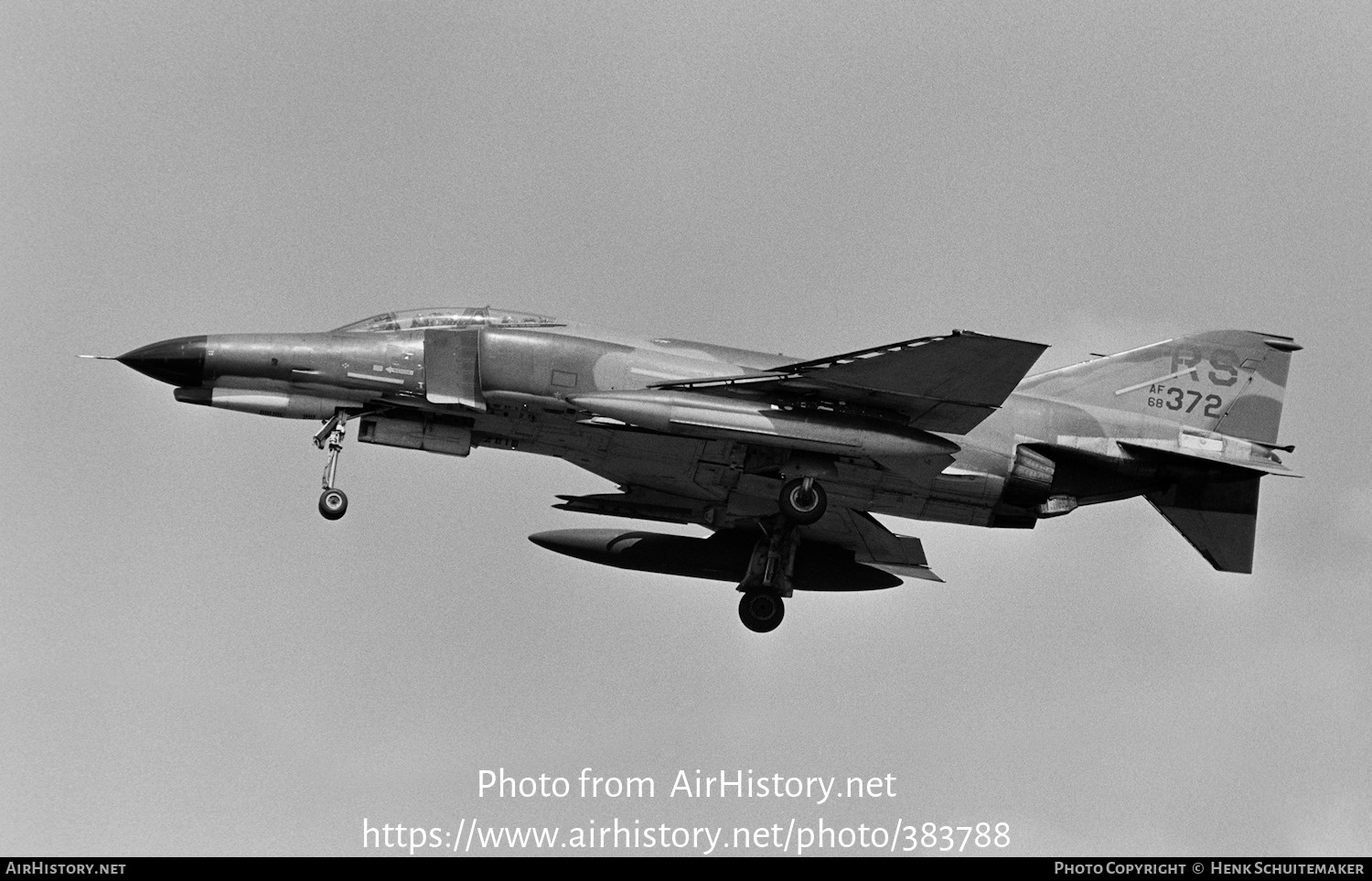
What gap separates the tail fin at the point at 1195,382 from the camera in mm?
24984

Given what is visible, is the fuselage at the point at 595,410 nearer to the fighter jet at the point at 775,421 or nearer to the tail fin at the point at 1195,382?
the fighter jet at the point at 775,421

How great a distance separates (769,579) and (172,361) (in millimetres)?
8502

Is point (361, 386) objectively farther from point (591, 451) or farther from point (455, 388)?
point (591, 451)

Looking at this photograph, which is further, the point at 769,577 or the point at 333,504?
the point at 769,577

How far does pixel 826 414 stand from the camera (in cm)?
2241

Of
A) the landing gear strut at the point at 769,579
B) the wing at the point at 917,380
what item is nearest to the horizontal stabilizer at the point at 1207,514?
the wing at the point at 917,380

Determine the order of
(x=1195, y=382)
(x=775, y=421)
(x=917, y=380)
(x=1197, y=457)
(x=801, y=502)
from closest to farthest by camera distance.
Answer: (x=917, y=380) → (x=775, y=421) → (x=801, y=502) → (x=1197, y=457) → (x=1195, y=382)

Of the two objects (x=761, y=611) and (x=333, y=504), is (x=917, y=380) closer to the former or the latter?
(x=761, y=611)

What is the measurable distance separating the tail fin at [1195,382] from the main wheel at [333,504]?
9.55 m

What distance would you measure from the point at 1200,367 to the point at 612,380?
8.77 m

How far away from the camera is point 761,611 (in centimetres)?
2483

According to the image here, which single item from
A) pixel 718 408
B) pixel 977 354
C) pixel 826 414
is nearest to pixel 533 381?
pixel 718 408

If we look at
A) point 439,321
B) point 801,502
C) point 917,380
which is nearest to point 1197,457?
point 917,380

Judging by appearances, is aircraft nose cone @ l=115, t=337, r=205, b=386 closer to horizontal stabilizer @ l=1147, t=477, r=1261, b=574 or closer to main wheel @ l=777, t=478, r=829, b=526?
main wheel @ l=777, t=478, r=829, b=526
